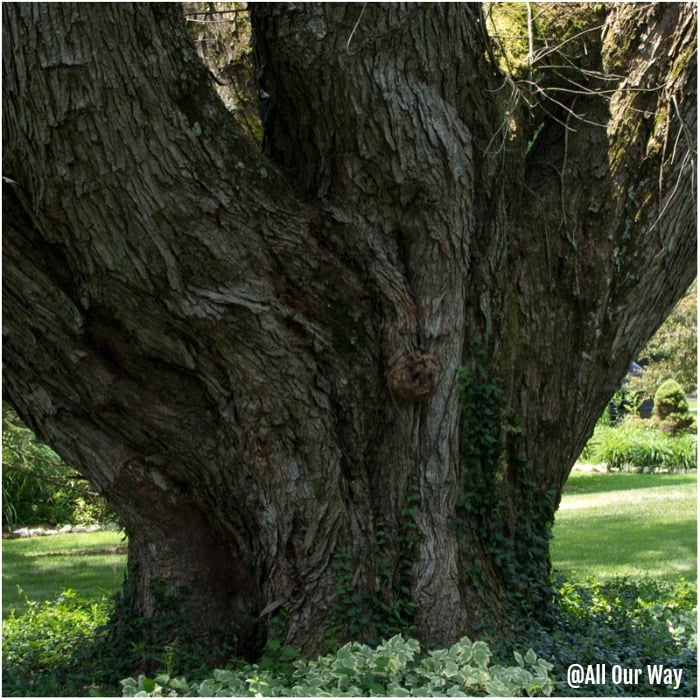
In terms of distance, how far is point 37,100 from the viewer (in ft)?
12.3

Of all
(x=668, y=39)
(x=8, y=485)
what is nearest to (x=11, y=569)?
(x=8, y=485)

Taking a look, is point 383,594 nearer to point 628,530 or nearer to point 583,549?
point 583,549

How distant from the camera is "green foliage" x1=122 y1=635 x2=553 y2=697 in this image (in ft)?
13.3

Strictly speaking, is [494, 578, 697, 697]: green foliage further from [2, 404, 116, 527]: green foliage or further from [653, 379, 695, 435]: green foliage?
[653, 379, 695, 435]: green foliage

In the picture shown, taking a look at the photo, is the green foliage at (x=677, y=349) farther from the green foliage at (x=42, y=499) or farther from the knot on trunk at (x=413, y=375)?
the knot on trunk at (x=413, y=375)

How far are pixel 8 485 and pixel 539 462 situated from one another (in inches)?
428

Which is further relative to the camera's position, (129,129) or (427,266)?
(427,266)

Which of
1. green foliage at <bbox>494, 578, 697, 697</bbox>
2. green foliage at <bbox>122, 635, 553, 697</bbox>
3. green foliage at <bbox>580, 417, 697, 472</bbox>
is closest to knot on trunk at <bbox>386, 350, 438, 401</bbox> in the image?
green foliage at <bbox>122, 635, 553, 697</bbox>

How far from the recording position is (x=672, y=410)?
67.7 ft

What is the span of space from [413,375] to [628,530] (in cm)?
796

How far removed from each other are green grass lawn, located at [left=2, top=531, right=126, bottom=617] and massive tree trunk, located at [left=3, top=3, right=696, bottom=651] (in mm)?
4142

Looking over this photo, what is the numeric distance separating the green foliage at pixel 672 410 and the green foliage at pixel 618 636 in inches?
575

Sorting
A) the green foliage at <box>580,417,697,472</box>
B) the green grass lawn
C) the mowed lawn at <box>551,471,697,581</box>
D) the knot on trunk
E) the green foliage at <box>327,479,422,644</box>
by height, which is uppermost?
the knot on trunk

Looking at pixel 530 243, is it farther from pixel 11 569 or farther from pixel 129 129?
pixel 11 569
